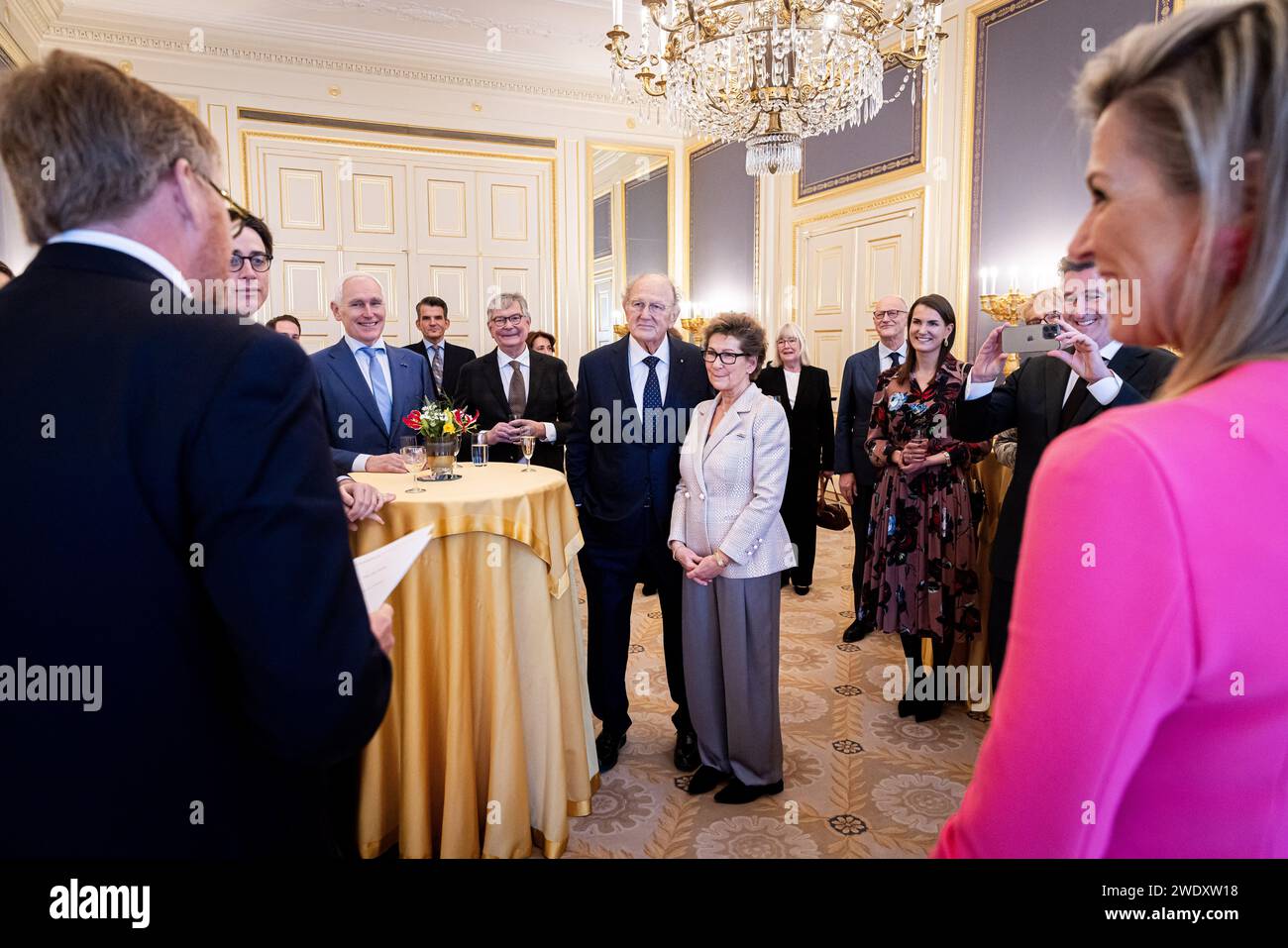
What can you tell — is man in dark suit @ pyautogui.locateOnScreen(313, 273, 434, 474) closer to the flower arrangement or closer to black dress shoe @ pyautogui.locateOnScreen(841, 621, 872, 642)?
the flower arrangement

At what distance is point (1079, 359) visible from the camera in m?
2.46

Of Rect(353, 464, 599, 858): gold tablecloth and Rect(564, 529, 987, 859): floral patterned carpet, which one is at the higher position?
Rect(353, 464, 599, 858): gold tablecloth

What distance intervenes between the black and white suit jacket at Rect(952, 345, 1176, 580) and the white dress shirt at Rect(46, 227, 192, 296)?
8.57 ft

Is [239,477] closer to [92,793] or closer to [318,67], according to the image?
[92,793]

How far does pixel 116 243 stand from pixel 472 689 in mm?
1734

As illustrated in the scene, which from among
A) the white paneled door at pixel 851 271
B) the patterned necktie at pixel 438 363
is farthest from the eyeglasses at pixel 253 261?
the white paneled door at pixel 851 271

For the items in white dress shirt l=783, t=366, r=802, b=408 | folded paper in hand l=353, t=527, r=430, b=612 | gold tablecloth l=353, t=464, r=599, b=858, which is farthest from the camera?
white dress shirt l=783, t=366, r=802, b=408

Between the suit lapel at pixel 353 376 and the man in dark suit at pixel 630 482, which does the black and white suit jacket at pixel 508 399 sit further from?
the suit lapel at pixel 353 376

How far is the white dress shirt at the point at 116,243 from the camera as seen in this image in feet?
2.93

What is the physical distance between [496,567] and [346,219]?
6645 mm

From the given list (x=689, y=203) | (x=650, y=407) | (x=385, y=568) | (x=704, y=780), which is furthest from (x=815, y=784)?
(x=689, y=203)

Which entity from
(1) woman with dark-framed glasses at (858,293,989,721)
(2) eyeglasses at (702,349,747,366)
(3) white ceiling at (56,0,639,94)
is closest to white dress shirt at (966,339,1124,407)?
(1) woman with dark-framed glasses at (858,293,989,721)

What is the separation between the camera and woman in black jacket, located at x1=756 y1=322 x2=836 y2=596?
16.2 ft

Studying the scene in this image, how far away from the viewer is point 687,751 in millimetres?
2998
